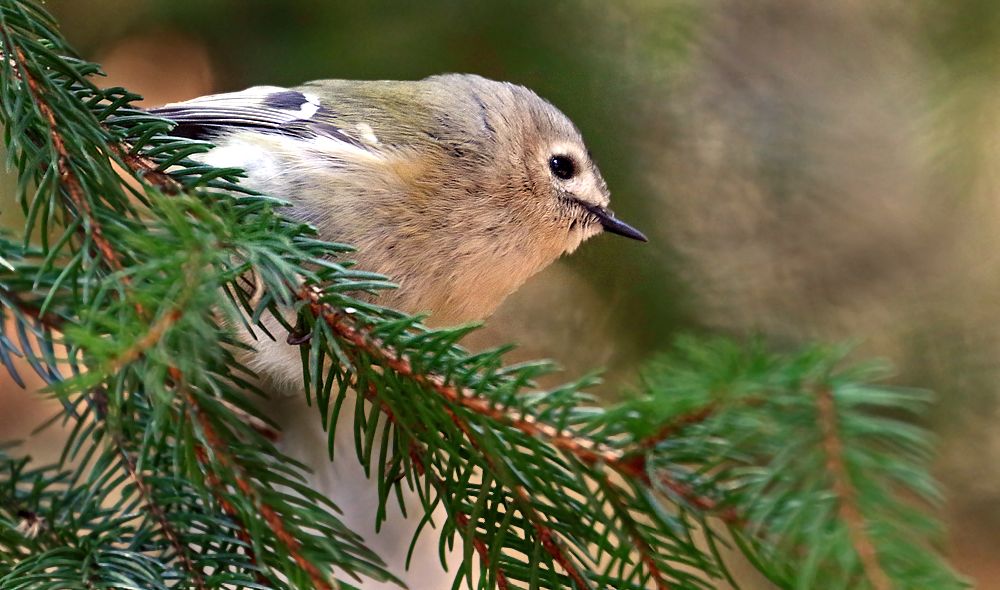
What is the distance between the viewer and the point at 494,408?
2.23 feet

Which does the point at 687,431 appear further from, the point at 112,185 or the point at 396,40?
the point at 396,40

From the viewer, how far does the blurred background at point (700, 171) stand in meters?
1.56

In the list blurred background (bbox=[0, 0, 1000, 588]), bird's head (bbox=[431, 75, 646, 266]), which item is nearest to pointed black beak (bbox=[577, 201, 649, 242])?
bird's head (bbox=[431, 75, 646, 266])

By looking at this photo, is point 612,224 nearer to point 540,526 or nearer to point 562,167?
point 562,167

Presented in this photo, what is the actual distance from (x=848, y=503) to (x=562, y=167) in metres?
1.06

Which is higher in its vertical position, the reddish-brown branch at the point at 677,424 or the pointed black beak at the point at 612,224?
the pointed black beak at the point at 612,224

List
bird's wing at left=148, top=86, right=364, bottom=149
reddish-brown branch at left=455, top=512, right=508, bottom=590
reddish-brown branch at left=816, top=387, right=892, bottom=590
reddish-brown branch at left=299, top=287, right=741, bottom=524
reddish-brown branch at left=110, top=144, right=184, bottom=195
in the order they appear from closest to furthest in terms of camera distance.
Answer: reddish-brown branch at left=816, top=387, right=892, bottom=590 → reddish-brown branch at left=299, top=287, right=741, bottom=524 → reddish-brown branch at left=455, top=512, right=508, bottom=590 → reddish-brown branch at left=110, top=144, right=184, bottom=195 → bird's wing at left=148, top=86, right=364, bottom=149

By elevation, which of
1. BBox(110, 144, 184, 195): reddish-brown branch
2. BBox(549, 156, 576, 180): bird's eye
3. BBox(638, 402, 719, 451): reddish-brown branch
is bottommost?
BBox(638, 402, 719, 451): reddish-brown branch

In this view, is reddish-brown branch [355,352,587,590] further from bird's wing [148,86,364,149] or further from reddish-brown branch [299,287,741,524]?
bird's wing [148,86,364,149]

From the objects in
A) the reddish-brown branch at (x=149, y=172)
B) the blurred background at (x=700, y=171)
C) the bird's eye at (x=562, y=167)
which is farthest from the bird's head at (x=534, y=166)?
the reddish-brown branch at (x=149, y=172)

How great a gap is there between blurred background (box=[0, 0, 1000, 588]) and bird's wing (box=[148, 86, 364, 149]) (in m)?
0.26

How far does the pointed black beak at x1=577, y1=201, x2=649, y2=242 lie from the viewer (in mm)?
1446

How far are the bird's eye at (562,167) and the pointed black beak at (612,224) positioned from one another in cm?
6

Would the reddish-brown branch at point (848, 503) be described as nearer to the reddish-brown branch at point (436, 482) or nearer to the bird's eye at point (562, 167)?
the reddish-brown branch at point (436, 482)
